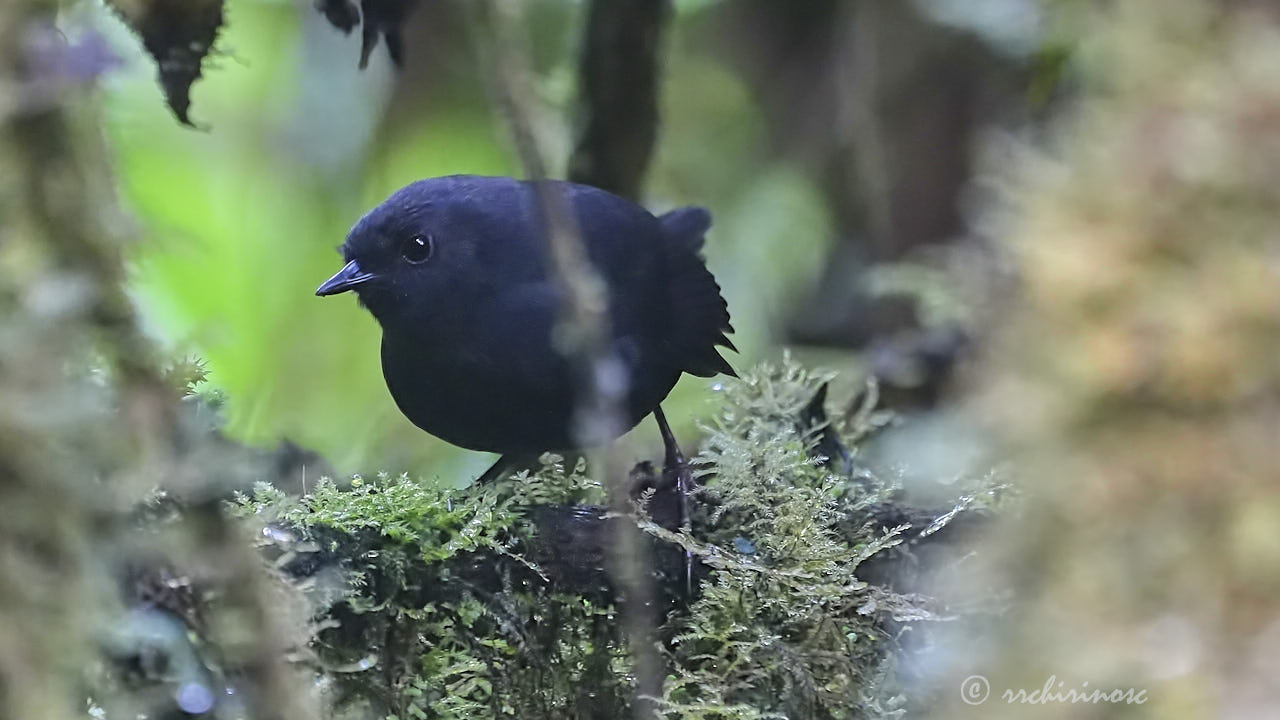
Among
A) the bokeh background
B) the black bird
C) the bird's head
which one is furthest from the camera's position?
the bokeh background

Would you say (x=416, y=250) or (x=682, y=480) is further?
(x=416, y=250)

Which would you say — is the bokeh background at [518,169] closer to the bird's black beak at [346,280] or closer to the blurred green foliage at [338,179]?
the blurred green foliage at [338,179]

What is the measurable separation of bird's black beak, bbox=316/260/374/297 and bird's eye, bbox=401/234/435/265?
3.2 inches

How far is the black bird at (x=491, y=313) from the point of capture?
6.16 feet

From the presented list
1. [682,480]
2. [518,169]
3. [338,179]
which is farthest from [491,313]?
[338,179]

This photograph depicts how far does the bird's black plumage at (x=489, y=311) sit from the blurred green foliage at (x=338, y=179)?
3.82 ft

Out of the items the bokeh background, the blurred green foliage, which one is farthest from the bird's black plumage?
the blurred green foliage

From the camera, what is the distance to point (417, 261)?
200cm

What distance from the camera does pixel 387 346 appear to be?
2.06 m

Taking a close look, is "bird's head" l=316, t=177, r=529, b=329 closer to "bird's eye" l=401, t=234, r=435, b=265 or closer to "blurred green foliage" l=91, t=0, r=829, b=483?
"bird's eye" l=401, t=234, r=435, b=265

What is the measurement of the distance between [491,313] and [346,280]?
29 centimetres

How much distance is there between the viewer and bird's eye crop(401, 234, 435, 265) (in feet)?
6.57

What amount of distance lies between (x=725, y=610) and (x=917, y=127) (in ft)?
7.65

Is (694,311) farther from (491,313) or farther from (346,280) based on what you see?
(346,280)
